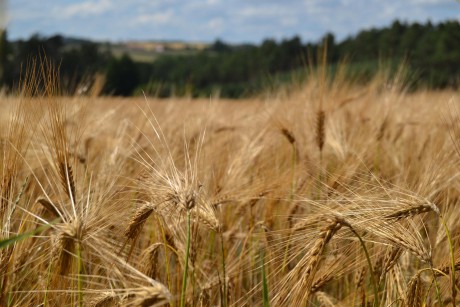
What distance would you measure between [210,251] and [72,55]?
43.0ft

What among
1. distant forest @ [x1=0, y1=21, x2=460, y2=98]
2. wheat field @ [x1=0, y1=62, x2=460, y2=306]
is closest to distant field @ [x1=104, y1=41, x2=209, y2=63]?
distant forest @ [x1=0, y1=21, x2=460, y2=98]

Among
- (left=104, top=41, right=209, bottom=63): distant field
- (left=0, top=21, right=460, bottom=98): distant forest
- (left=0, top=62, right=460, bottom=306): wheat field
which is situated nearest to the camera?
(left=0, top=62, right=460, bottom=306): wheat field

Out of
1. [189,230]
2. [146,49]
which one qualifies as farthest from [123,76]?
[146,49]

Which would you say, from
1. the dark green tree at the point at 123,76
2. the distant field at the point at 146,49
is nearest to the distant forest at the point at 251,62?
the dark green tree at the point at 123,76

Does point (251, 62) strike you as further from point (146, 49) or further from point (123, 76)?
point (146, 49)

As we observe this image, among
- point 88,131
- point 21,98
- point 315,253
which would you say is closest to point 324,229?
point 315,253

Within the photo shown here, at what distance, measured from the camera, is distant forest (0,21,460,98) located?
12.9 ft

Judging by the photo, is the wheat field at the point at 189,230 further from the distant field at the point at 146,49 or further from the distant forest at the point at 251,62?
the distant field at the point at 146,49

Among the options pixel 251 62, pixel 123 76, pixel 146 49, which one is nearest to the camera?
pixel 123 76

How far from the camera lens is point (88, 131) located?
2.75m

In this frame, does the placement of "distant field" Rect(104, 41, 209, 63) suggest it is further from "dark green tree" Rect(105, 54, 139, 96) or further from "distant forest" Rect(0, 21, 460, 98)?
"dark green tree" Rect(105, 54, 139, 96)

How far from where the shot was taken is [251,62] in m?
33.4

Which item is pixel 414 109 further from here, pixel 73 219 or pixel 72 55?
pixel 72 55

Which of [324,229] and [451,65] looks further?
[451,65]
